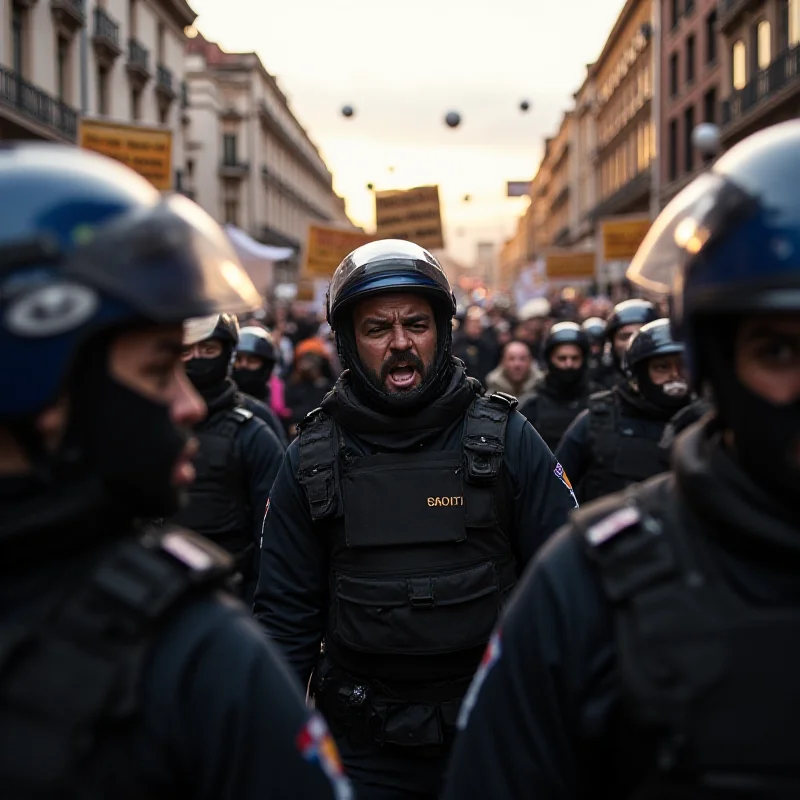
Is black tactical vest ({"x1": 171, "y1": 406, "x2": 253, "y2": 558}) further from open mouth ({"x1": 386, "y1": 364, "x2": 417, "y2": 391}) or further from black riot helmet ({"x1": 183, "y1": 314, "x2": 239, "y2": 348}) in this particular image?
open mouth ({"x1": 386, "y1": 364, "x2": 417, "y2": 391})

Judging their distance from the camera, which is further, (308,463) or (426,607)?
(308,463)

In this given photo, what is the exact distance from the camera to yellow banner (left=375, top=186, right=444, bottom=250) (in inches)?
503

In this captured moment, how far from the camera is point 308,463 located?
340cm

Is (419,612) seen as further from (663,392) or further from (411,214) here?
(411,214)

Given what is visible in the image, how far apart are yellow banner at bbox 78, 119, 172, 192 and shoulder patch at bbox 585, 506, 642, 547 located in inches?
309

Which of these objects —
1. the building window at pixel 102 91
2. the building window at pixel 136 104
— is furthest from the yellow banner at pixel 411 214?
the building window at pixel 136 104

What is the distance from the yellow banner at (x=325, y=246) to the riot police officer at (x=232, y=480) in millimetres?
9376

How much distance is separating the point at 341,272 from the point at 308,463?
775mm

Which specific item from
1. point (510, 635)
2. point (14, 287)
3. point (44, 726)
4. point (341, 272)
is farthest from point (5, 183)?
point (341, 272)

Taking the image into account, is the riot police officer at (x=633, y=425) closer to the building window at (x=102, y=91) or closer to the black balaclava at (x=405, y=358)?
the black balaclava at (x=405, y=358)

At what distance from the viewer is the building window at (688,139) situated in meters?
40.6

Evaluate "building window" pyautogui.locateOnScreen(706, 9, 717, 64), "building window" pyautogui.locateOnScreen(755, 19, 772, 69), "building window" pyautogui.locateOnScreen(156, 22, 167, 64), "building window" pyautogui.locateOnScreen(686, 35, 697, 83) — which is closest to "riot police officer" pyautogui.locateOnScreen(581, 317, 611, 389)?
"building window" pyautogui.locateOnScreen(755, 19, 772, 69)

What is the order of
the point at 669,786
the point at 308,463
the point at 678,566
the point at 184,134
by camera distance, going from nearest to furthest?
the point at 669,786
the point at 678,566
the point at 308,463
the point at 184,134

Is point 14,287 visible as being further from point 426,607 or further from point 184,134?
point 184,134
